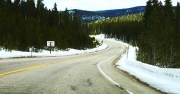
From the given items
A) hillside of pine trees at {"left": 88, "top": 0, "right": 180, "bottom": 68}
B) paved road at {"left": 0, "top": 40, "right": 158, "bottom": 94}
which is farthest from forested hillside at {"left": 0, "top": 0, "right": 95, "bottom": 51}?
paved road at {"left": 0, "top": 40, "right": 158, "bottom": 94}

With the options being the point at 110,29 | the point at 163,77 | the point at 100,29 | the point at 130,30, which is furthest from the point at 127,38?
the point at 163,77

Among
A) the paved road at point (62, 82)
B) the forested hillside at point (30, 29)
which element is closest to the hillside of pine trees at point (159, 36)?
the paved road at point (62, 82)

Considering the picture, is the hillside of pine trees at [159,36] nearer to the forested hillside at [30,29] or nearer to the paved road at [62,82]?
the paved road at [62,82]

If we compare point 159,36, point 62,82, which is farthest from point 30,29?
point 62,82

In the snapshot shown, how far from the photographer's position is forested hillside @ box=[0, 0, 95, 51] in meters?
41.1

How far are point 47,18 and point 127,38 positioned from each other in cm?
6517

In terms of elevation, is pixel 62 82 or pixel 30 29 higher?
pixel 30 29

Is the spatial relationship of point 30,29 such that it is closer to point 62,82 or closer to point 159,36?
point 159,36

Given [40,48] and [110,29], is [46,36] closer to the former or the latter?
[40,48]

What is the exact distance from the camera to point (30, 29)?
45531 mm

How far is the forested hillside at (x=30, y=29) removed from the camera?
1618 inches

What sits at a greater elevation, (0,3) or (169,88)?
(0,3)

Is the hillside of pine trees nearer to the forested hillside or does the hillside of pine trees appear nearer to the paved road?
the paved road

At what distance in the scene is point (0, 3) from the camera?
5888 centimetres
